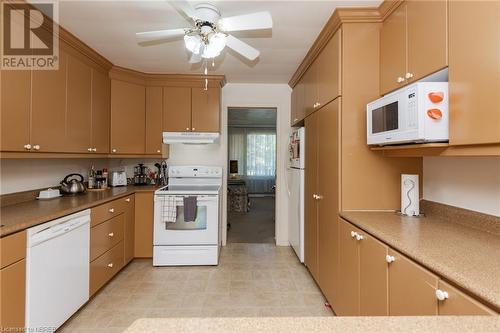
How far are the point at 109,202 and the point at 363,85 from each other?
2.57m

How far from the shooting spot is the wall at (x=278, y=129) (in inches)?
152

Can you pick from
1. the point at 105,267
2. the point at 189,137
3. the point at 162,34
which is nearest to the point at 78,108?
the point at 189,137

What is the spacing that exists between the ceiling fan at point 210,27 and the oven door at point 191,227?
5.68ft

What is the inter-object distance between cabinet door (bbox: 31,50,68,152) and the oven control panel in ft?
4.98

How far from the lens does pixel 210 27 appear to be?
176 centimetres

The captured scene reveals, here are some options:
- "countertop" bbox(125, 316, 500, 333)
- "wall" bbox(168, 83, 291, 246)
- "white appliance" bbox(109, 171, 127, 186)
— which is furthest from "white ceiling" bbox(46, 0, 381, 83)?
"countertop" bbox(125, 316, 500, 333)

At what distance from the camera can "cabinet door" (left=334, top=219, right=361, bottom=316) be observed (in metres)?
1.69

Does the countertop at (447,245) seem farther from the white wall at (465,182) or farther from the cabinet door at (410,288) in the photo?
the white wall at (465,182)

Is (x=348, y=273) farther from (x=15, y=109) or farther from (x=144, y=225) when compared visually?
(x=15, y=109)

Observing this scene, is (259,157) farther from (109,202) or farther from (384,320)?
(384,320)

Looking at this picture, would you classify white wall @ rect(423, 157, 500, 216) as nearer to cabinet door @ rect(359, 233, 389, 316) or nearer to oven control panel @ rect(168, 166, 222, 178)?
cabinet door @ rect(359, 233, 389, 316)

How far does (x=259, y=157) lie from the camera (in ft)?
29.9

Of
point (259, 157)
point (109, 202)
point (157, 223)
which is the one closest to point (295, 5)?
point (109, 202)

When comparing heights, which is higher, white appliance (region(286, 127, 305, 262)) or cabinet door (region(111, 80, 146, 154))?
cabinet door (region(111, 80, 146, 154))
